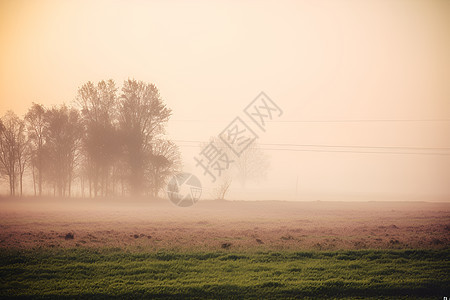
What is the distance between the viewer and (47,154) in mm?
49031

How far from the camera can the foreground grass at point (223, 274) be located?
11.3 m

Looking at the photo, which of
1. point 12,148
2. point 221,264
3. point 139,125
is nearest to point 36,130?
point 12,148

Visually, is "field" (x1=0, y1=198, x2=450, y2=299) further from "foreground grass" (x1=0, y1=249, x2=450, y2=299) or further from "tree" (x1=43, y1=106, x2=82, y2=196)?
"tree" (x1=43, y1=106, x2=82, y2=196)

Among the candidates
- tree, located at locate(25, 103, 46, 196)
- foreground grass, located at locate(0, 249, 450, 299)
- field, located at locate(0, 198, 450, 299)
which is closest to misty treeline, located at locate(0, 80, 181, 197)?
tree, located at locate(25, 103, 46, 196)

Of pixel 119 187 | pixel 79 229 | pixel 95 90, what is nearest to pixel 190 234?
pixel 79 229

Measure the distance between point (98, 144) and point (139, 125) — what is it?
23.4 feet

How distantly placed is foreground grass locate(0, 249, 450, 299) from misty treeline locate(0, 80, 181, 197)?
113 ft

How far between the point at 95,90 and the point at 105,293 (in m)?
46.1

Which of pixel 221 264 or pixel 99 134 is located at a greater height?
pixel 99 134

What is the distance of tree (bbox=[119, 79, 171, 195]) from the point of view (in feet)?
159

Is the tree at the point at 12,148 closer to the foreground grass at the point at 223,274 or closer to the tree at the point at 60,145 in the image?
the tree at the point at 60,145

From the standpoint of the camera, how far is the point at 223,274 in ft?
41.8

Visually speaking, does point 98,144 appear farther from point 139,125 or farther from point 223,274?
point 223,274

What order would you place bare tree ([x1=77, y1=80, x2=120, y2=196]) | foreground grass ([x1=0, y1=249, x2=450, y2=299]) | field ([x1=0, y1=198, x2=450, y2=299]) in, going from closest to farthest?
foreground grass ([x1=0, y1=249, x2=450, y2=299])
field ([x1=0, y1=198, x2=450, y2=299])
bare tree ([x1=77, y1=80, x2=120, y2=196])
